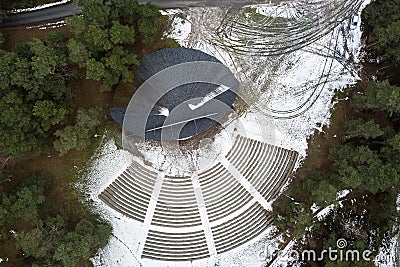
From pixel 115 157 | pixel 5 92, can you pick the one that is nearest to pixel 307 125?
pixel 115 157

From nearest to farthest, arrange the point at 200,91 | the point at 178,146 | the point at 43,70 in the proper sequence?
the point at 43,70, the point at 200,91, the point at 178,146

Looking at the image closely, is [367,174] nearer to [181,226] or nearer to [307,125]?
[307,125]

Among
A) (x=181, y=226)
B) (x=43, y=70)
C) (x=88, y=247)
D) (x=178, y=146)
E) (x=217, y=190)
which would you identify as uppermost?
(x=43, y=70)

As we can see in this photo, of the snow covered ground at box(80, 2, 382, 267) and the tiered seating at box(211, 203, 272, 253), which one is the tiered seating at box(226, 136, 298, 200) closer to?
the snow covered ground at box(80, 2, 382, 267)

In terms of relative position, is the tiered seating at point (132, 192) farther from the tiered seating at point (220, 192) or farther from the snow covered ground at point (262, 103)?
the tiered seating at point (220, 192)

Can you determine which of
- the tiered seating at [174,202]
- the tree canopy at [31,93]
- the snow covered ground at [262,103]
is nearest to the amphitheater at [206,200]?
the tiered seating at [174,202]
